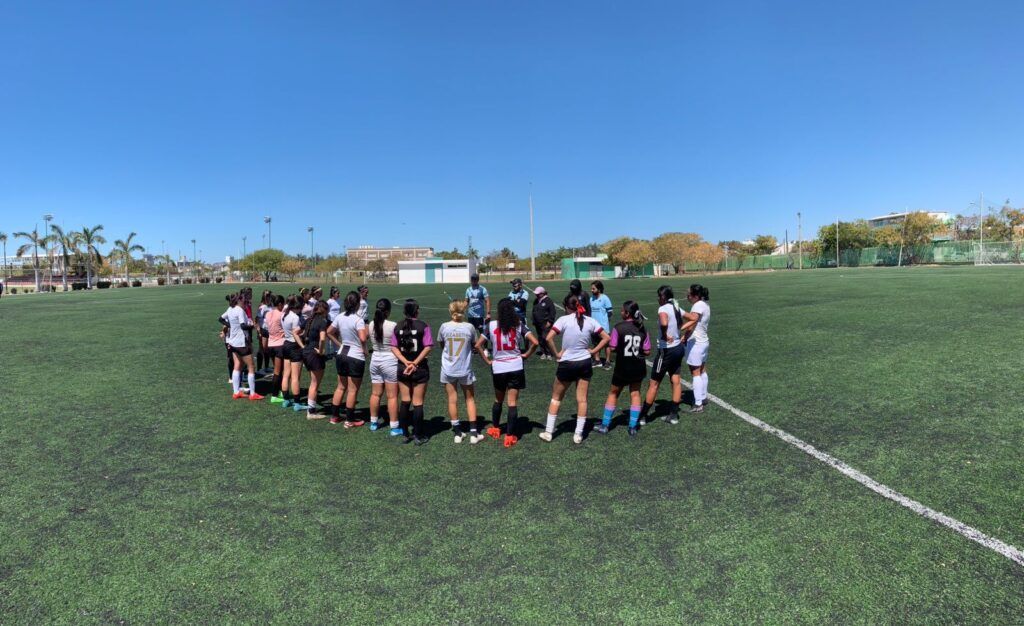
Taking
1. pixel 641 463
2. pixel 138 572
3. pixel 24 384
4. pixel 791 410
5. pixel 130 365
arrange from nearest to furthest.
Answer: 1. pixel 138 572
2. pixel 641 463
3. pixel 791 410
4. pixel 24 384
5. pixel 130 365

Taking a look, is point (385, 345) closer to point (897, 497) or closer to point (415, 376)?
point (415, 376)

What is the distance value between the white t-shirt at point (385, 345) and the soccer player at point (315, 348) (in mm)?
1315

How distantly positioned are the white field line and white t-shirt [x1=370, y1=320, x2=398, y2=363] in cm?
498

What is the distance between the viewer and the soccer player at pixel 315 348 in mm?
7797

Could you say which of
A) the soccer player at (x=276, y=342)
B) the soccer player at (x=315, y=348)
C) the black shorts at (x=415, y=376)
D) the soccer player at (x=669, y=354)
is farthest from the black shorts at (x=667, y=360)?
the soccer player at (x=276, y=342)

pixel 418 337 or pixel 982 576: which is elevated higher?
pixel 418 337

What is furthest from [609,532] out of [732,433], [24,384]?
[24,384]

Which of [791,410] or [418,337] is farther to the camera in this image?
[791,410]

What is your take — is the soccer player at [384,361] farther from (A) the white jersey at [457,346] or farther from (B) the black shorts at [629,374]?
(B) the black shorts at [629,374]

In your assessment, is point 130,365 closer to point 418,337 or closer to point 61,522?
point 61,522

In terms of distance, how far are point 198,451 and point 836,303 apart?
66.2 ft

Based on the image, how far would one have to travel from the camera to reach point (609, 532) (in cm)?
446

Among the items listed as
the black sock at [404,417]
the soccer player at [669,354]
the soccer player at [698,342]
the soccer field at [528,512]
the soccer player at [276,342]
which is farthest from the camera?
the soccer player at [276,342]

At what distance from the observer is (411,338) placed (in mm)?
6508
